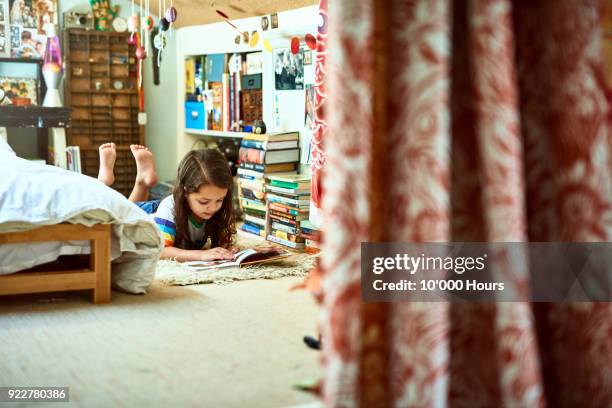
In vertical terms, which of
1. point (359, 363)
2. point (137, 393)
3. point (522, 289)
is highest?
point (522, 289)

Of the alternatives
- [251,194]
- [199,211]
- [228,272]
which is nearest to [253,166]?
[251,194]

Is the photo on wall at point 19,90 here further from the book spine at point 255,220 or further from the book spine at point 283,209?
the book spine at point 283,209

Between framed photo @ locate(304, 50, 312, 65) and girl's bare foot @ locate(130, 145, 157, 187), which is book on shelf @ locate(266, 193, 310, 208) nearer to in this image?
girl's bare foot @ locate(130, 145, 157, 187)

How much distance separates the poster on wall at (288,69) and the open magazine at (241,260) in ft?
4.64

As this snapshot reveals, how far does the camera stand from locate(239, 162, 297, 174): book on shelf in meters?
4.23

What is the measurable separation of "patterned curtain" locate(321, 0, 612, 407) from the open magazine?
6.11ft

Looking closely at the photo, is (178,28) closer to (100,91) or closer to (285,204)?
(100,91)

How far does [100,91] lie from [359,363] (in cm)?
461

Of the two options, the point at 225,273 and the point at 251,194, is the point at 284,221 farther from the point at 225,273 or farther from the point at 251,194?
the point at 225,273

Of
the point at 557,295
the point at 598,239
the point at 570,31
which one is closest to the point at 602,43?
the point at 570,31

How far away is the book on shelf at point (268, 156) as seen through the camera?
423cm

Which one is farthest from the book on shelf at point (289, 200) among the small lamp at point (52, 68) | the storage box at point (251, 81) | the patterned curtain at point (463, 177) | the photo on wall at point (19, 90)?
the patterned curtain at point (463, 177)

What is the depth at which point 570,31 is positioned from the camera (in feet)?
4.47

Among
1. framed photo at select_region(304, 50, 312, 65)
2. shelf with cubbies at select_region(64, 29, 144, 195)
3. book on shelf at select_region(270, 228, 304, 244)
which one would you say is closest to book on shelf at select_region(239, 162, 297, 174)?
book on shelf at select_region(270, 228, 304, 244)
